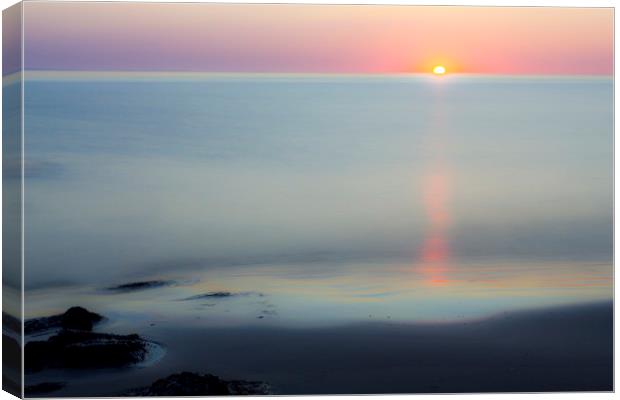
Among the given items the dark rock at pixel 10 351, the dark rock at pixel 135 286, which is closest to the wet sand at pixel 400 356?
the dark rock at pixel 10 351

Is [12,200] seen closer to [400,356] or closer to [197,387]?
[197,387]

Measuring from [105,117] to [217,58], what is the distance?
2.74 ft

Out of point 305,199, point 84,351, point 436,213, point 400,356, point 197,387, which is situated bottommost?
point 197,387

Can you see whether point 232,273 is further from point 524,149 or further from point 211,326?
point 524,149

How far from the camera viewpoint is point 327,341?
804cm

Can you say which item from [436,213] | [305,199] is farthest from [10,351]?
[436,213]

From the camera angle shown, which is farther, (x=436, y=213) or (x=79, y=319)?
→ (x=436, y=213)

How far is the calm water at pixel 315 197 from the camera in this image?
787 centimetres

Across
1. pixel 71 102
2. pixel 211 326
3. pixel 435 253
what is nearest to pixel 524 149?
pixel 435 253

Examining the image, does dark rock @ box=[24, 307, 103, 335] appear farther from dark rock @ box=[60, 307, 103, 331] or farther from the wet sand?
the wet sand

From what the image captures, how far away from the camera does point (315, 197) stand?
26.3ft

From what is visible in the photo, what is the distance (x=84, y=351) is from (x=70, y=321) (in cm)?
22

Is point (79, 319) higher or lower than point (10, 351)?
higher

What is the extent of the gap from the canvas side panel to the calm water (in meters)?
0.10
